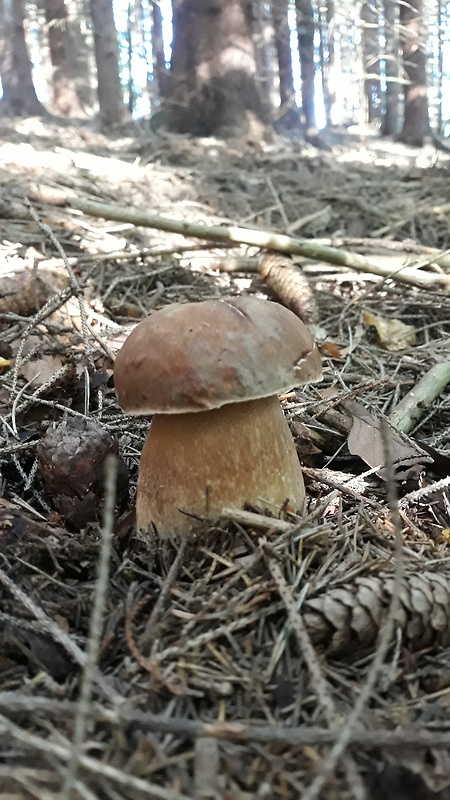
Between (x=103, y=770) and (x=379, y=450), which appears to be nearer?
(x=103, y=770)

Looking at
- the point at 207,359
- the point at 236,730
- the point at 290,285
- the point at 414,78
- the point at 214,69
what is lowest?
the point at 236,730

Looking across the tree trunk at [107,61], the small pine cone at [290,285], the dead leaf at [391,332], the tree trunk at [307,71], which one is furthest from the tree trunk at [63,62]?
the dead leaf at [391,332]

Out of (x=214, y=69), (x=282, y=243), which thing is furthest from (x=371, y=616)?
(x=214, y=69)

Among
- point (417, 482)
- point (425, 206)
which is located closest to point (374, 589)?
point (417, 482)

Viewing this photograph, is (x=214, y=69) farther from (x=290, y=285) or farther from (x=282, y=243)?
(x=290, y=285)

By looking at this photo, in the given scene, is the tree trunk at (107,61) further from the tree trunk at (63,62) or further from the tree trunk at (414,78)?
the tree trunk at (414,78)

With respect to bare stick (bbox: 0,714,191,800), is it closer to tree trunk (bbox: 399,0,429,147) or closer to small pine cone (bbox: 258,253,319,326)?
small pine cone (bbox: 258,253,319,326)

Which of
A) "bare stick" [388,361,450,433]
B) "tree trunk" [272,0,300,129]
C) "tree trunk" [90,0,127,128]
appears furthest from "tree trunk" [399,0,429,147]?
"bare stick" [388,361,450,433]
